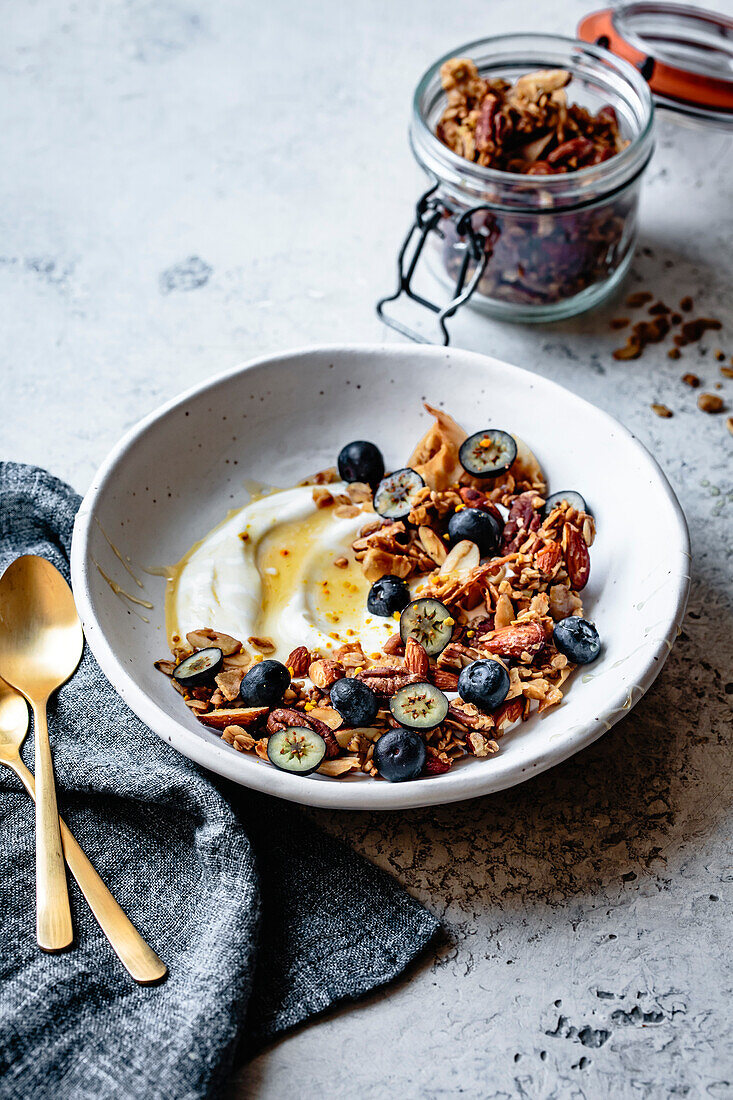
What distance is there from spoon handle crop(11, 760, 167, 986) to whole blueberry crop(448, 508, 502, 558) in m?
0.66

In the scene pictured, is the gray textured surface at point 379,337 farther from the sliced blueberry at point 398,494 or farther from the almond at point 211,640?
the sliced blueberry at point 398,494

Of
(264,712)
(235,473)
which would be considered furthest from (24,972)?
(235,473)

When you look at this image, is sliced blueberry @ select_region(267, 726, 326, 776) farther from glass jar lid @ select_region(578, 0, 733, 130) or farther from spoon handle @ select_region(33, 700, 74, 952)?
glass jar lid @ select_region(578, 0, 733, 130)

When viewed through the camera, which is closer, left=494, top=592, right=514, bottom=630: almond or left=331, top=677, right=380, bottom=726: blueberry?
left=331, top=677, right=380, bottom=726: blueberry

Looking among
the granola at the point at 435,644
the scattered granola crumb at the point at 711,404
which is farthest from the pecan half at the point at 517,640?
the scattered granola crumb at the point at 711,404

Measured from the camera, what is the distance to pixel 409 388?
5.19 ft

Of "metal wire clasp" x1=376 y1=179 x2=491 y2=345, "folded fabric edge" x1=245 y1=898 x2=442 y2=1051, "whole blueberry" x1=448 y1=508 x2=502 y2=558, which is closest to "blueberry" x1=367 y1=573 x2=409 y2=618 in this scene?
"whole blueberry" x1=448 y1=508 x2=502 y2=558

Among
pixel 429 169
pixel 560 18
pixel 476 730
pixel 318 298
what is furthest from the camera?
pixel 560 18

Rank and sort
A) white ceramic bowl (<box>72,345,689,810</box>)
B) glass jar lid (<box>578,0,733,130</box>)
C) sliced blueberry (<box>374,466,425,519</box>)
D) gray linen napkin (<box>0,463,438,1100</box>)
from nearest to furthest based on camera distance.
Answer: gray linen napkin (<box>0,463,438,1100</box>)
white ceramic bowl (<box>72,345,689,810</box>)
sliced blueberry (<box>374,466,425,519</box>)
glass jar lid (<box>578,0,733,130</box>)

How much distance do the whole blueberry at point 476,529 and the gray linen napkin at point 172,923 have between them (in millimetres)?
456

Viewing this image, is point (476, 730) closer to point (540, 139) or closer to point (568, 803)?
point (568, 803)

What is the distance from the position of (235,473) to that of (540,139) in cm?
81

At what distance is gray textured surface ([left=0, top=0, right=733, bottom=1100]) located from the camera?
3.46 ft

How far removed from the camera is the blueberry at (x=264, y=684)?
3.98ft
